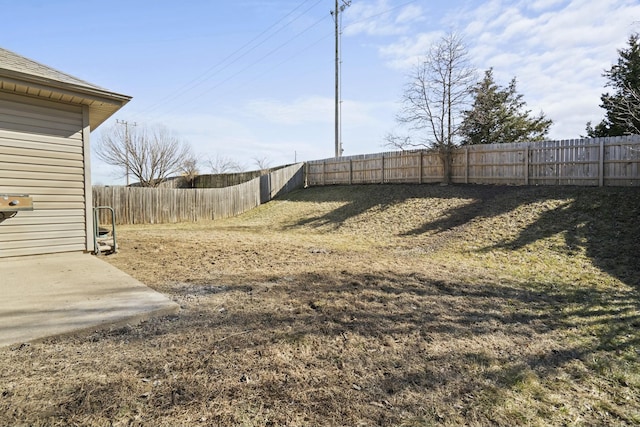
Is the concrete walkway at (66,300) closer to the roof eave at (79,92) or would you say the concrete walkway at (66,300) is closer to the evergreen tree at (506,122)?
the roof eave at (79,92)

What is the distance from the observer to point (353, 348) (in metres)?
2.69

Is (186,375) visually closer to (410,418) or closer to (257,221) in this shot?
(410,418)

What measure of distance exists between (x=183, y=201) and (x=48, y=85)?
9.86m

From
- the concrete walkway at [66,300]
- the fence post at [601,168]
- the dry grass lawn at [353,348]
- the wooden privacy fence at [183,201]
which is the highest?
the fence post at [601,168]

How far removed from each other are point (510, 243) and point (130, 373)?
24.7ft

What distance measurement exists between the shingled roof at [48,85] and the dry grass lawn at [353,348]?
101 inches

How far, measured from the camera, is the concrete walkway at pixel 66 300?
9.04ft

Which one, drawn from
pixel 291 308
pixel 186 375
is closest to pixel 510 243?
pixel 291 308

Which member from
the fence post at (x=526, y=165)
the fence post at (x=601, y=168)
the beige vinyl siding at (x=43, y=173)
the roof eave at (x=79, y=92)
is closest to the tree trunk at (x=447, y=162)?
the fence post at (x=526, y=165)

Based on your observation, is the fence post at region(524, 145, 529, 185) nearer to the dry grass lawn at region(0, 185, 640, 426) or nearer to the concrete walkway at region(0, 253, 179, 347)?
the dry grass lawn at region(0, 185, 640, 426)

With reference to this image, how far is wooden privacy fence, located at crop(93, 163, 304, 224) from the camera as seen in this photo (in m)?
12.8

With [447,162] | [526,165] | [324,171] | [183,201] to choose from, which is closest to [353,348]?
[526,165]

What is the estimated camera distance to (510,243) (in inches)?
292

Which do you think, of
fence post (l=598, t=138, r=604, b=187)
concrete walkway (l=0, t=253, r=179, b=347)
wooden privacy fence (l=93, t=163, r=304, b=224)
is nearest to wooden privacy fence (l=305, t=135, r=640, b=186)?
fence post (l=598, t=138, r=604, b=187)
